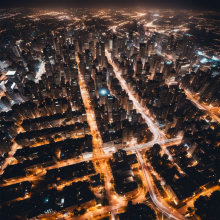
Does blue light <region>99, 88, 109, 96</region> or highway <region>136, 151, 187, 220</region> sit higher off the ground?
blue light <region>99, 88, 109, 96</region>

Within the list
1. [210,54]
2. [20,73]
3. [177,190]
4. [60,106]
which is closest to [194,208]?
[177,190]

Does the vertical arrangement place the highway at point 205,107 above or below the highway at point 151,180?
below

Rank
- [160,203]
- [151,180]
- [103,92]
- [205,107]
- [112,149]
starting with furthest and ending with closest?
[205,107] < [103,92] < [112,149] < [151,180] < [160,203]

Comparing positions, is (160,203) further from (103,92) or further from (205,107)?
(205,107)

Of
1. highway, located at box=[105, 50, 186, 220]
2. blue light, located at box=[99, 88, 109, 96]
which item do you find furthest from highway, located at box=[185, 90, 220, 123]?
blue light, located at box=[99, 88, 109, 96]

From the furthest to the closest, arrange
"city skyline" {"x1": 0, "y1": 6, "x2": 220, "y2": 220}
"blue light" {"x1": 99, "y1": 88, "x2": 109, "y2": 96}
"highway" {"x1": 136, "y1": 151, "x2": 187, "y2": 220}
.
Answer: "blue light" {"x1": 99, "y1": 88, "x2": 109, "y2": 96}, "city skyline" {"x1": 0, "y1": 6, "x2": 220, "y2": 220}, "highway" {"x1": 136, "y1": 151, "x2": 187, "y2": 220}

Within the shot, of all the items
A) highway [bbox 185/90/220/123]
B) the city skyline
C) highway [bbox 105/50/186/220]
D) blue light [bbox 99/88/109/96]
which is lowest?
highway [bbox 185/90/220/123]

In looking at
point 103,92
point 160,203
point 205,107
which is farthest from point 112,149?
point 205,107

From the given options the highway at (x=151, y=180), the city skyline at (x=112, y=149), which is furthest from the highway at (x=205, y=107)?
the highway at (x=151, y=180)

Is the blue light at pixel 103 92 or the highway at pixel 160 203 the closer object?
the highway at pixel 160 203

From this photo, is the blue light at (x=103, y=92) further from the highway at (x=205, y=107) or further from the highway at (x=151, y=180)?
the highway at (x=205, y=107)

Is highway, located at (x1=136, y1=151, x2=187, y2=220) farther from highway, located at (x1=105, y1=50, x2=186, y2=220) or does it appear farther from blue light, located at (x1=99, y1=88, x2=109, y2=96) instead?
blue light, located at (x1=99, y1=88, x2=109, y2=96)
